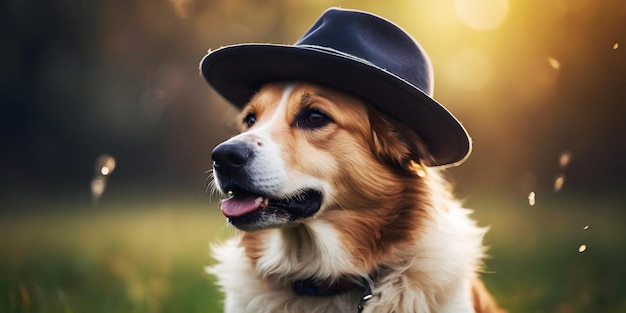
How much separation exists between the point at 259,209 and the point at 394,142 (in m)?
0.70

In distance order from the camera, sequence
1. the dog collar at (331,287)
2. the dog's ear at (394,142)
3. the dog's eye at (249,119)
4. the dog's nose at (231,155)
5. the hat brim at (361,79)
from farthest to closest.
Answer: the dog's eye at (249,119) → the dog's ear at (394,142) → the dog collar at (331,287) → the hat brim at (361,79) → the dog's nose at (231,155)

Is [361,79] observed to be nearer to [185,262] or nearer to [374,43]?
[374,43]

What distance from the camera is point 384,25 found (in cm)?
288

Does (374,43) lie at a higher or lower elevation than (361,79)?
higher

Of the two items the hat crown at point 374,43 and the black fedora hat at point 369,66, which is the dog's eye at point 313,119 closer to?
the black fedora hat at point 369,66

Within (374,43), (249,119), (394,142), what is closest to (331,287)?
(394,142)

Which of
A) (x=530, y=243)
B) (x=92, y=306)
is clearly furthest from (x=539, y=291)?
(x=92, y=306)

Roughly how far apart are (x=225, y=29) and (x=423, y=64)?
514 cm

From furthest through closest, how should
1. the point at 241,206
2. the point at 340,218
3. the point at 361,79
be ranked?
the point at 340,218, the point at 361,79, the point at 241,206

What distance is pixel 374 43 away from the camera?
2795 mm

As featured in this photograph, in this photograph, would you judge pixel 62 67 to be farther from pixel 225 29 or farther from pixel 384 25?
pixel 384 25

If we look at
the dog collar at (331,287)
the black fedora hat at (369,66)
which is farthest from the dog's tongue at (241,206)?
the black fedora hat at (369,66)

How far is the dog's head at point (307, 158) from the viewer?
253 cm

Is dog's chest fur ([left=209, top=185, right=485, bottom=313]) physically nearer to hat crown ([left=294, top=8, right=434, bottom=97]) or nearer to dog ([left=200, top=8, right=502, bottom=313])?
dog ([left=200, top=8, right=502, bottom=313])
